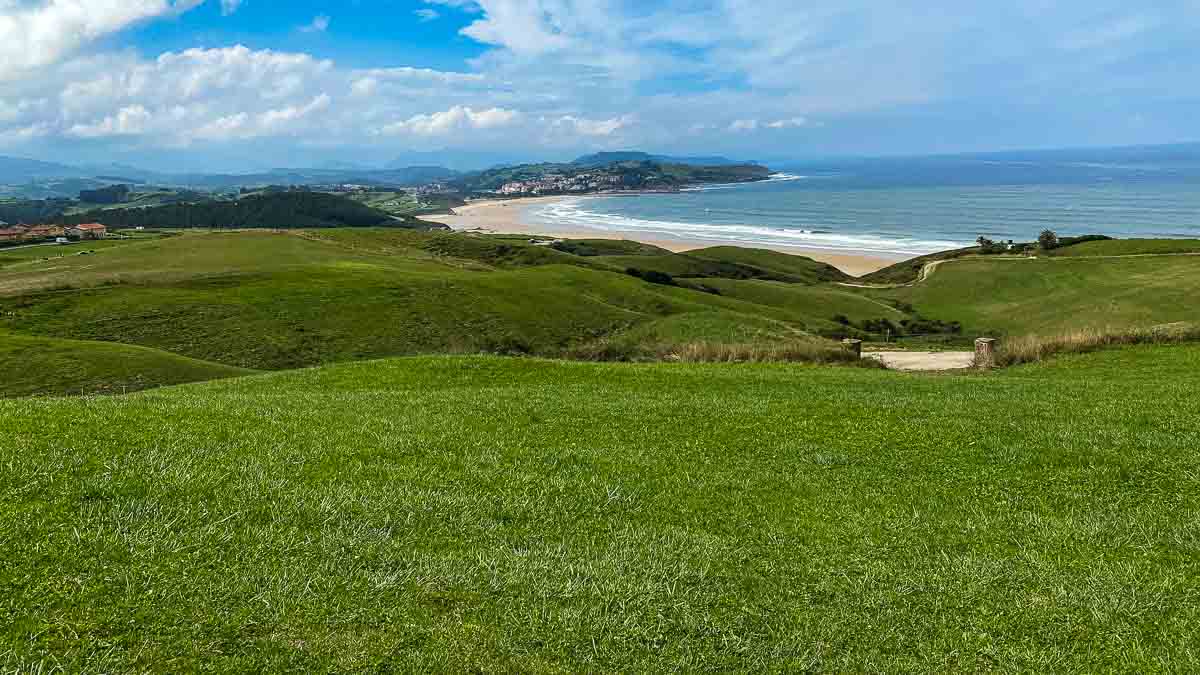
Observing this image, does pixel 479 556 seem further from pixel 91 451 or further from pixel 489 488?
pixel 91 451

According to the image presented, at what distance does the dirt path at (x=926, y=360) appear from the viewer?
31666 mm

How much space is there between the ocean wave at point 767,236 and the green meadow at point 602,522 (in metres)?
110

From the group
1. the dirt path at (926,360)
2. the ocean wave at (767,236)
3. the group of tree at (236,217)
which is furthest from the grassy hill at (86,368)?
the group of tree at (236,217)

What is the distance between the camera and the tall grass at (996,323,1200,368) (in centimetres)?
2636

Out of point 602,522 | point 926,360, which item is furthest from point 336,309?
point 602,522

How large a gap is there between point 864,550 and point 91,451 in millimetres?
10501

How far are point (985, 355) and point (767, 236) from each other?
125m

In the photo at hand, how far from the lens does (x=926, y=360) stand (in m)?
34.2

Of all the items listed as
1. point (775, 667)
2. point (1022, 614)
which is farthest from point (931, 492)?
point (775, 667)

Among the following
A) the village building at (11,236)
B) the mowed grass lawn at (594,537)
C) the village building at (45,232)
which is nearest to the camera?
the mowed grass lawn at (594,537)

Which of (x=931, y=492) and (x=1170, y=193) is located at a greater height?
(x=1170, y=193)

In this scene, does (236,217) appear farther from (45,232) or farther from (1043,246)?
(1043,246)

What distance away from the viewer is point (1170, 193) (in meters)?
184

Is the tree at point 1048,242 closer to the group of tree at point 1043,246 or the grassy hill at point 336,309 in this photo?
the group of tree at point 1043,246
